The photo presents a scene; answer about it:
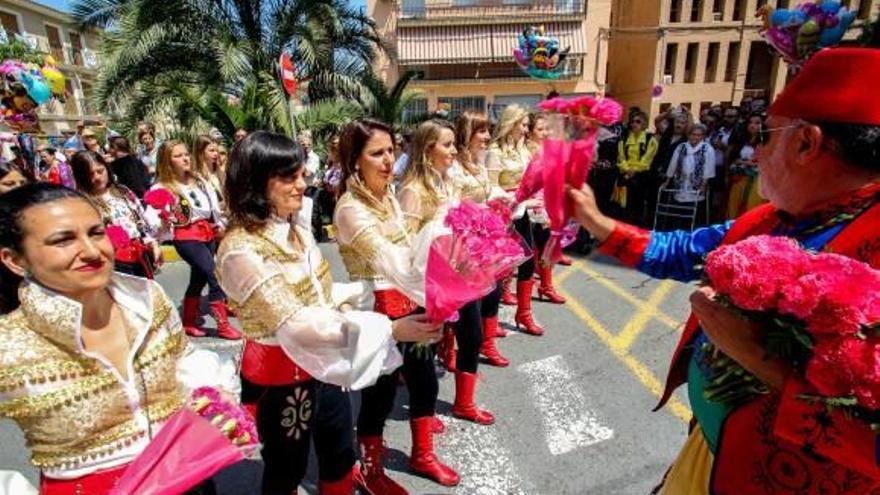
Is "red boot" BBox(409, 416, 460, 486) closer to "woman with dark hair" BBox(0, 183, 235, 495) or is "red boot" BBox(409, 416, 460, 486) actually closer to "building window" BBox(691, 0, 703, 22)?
"woman with dark hair" BBox(0, 183, 235, 495)

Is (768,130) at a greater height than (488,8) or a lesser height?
lesser

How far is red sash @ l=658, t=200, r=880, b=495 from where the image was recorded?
1.01 m

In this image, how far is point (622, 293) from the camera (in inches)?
233

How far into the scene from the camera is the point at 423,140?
337cm

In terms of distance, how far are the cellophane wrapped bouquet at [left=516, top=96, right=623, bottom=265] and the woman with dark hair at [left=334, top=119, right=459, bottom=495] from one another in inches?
→ 31.7

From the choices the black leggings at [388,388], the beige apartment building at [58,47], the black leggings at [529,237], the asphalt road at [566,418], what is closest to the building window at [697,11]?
the asphalt road at [566,418]

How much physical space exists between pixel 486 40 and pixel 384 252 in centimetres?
2778

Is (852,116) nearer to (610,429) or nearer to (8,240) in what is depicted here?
(8,240)

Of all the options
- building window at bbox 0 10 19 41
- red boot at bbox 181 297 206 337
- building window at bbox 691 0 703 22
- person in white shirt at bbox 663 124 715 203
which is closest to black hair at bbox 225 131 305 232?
red boot at bbox 181 297 206 337

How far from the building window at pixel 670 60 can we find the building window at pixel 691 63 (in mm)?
725

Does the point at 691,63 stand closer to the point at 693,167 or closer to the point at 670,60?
the point at 670,60

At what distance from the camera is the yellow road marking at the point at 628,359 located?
3475 mm

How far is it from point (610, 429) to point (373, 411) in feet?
5.54

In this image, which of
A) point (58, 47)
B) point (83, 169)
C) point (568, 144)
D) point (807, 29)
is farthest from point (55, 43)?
point (568, 144)
